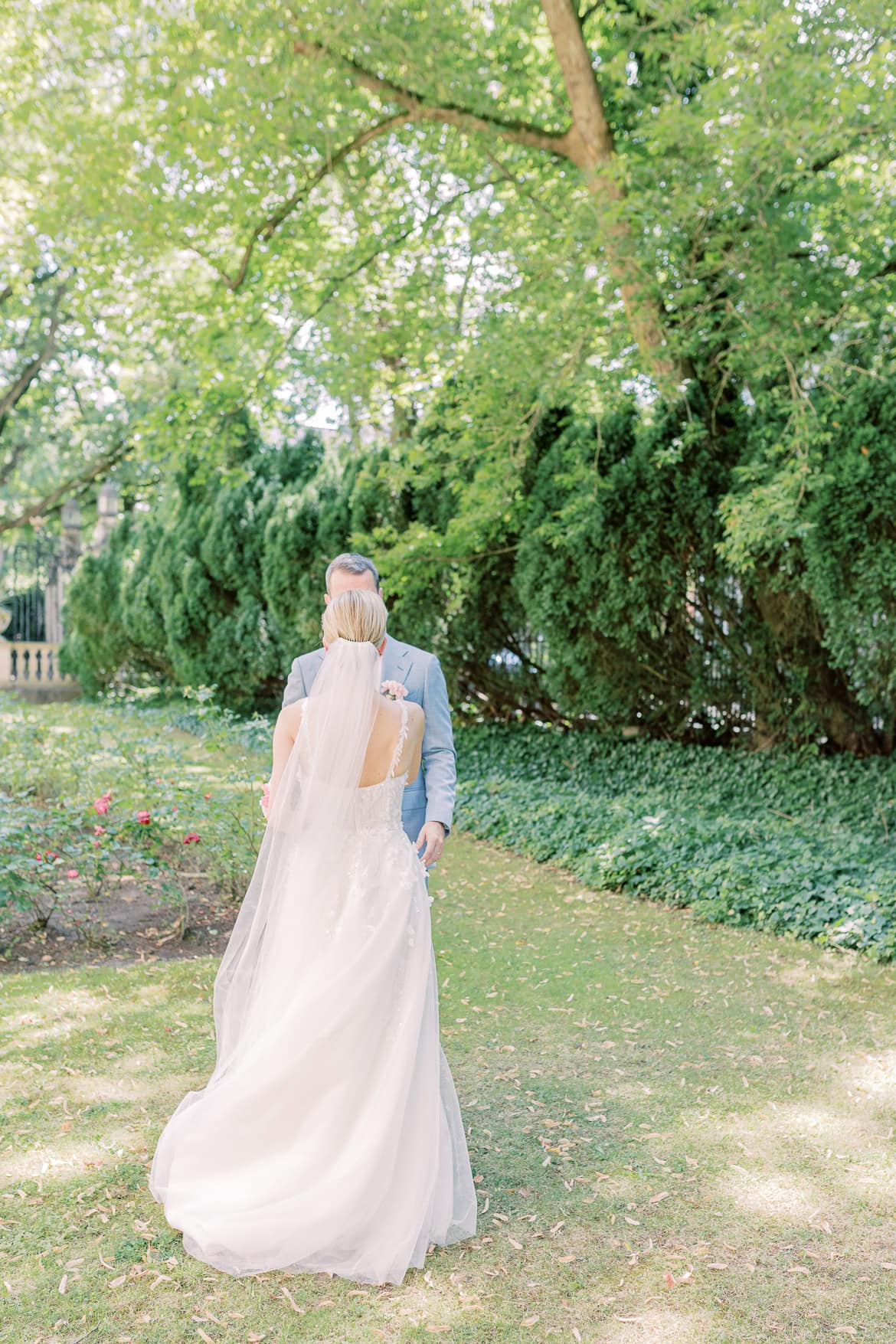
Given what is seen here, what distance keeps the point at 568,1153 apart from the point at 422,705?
5.50 feet

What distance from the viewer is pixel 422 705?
12.1 ft

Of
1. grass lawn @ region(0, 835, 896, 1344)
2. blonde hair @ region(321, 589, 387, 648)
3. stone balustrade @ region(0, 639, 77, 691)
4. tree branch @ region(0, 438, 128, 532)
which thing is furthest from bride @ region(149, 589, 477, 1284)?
tree branch @ region(0, 438, 128, 532)

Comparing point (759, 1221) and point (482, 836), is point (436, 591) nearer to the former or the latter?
point (482, 836)

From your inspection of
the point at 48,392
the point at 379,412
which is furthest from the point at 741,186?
the point at 48,392

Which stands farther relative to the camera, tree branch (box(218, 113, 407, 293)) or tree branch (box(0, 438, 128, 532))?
tree branch (box(0, 438, 128, 532))

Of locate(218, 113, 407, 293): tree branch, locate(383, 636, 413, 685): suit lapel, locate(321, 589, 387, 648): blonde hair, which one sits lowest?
locate(383, 636, 413, 685): suit lapel

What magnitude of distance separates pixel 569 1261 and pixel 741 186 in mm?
7231

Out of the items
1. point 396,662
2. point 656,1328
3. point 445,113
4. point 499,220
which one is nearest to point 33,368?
point 445,113

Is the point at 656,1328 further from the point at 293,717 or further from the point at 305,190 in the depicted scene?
the point at 305,190

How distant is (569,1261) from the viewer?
118 inches

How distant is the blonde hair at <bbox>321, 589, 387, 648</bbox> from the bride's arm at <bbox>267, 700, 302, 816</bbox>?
0.25m

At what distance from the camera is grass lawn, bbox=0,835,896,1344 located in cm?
273

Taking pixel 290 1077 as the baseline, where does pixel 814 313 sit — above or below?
above

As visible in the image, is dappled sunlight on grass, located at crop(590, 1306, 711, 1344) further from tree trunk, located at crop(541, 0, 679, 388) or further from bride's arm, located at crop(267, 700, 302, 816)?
tree trunk, located at crop(541, 0, 679, 388)
